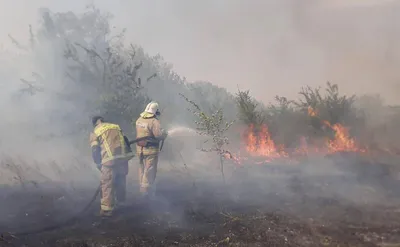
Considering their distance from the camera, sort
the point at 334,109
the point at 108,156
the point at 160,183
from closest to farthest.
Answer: the point at 108,156 → the point at 160,183 → the point at 334,109

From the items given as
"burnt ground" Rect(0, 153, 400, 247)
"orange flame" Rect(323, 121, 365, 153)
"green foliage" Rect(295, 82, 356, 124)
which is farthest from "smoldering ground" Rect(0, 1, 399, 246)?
"green foliage" Rect(295, 82, 356, 124)

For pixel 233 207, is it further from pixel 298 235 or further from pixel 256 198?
pixel 298 235

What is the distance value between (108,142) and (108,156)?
285mm

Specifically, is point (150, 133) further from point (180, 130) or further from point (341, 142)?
point (180, 130)

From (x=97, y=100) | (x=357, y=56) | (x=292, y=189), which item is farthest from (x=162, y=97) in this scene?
(x=292, y=189)

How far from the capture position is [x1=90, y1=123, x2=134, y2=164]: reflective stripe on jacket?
754 cm

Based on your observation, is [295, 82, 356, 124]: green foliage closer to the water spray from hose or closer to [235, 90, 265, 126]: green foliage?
[235, 90, 265, 126]: green foliage

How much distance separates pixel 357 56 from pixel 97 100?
15.4 meters

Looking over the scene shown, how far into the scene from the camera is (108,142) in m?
7.58

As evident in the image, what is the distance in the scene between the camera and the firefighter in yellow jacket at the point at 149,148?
832 cm

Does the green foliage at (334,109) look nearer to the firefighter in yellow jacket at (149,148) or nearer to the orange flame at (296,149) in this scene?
the orange flame at (296,149)

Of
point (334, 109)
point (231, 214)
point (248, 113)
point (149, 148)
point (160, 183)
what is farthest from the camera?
point (334, 109)

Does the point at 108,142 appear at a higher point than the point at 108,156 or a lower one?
higher

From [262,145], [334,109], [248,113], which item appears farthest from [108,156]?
[334,109]
